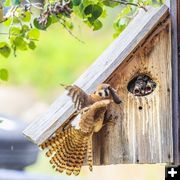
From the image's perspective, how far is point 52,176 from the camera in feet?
3.96

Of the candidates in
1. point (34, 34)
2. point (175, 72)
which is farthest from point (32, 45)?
point (175, 72)

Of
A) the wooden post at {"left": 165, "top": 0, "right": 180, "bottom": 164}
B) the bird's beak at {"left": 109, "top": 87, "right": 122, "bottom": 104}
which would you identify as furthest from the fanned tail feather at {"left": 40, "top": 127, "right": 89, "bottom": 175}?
the wooden post at {"left": 165, "top": 0, "right": 180, "bottom": 164}

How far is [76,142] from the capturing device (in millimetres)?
1045

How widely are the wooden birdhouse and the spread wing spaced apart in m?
0.04

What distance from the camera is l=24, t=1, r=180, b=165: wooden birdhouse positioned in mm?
1088

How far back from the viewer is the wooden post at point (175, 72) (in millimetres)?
1112

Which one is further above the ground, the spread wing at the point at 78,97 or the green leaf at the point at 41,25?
the green leaf at the point at 41,25

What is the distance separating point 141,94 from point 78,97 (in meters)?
0.16

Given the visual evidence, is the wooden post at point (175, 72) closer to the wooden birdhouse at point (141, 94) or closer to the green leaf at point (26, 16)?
the wooden birdhouse at point (141, 94)

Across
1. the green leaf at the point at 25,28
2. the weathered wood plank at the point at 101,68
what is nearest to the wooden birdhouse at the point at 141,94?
the weathered wood plank at the point at 101,68

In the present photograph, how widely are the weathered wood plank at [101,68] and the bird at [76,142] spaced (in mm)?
25

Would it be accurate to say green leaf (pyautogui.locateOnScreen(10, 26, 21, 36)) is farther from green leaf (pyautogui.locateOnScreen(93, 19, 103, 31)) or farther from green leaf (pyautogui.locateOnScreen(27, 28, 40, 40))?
green leaf (pyautogui.locateOnScreen(93, 19, 103, 31))

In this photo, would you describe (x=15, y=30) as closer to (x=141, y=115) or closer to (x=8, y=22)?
(x=8, y=22)

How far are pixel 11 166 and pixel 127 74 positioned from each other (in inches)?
15.0
